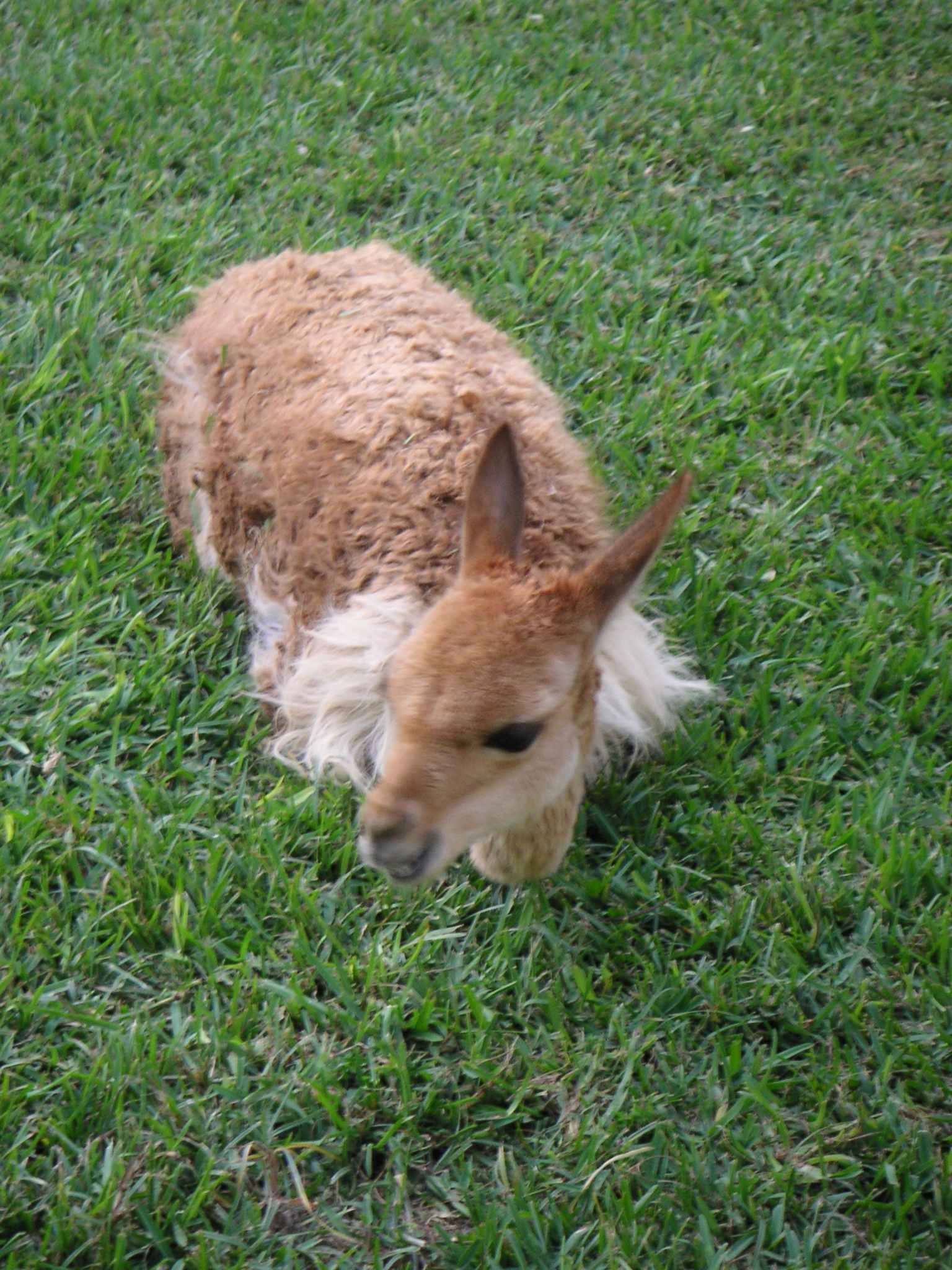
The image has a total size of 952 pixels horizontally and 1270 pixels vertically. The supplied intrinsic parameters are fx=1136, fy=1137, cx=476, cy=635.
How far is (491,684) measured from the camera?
7.79 ft

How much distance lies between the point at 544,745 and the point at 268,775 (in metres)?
1.01

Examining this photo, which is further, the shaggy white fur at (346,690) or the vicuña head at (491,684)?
the shaggy white fur at (346,690)

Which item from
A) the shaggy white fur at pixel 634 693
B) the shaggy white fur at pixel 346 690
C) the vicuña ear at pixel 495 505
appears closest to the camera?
the vicuña ear at pixel 495 505

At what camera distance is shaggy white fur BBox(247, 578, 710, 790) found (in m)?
2.93

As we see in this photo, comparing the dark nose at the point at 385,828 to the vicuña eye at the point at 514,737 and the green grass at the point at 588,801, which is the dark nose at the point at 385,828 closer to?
the vicuña eye at the point at 514,737

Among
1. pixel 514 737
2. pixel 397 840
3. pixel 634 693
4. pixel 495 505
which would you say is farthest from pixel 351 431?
pixel 397 840

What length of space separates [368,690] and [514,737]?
25.6 inches

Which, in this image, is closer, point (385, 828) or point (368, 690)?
point (385, 828)

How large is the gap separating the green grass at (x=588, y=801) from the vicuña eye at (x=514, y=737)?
0.64m

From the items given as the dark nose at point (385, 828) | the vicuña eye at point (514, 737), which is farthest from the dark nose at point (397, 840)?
the vicuña eye at point (514, 737)

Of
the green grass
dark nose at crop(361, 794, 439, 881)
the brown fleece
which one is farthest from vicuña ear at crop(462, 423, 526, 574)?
the green grass

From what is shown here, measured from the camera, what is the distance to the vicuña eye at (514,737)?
2414 millimetres

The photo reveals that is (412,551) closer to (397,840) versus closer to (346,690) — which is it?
(346,690)

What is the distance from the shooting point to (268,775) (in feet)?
10.6
